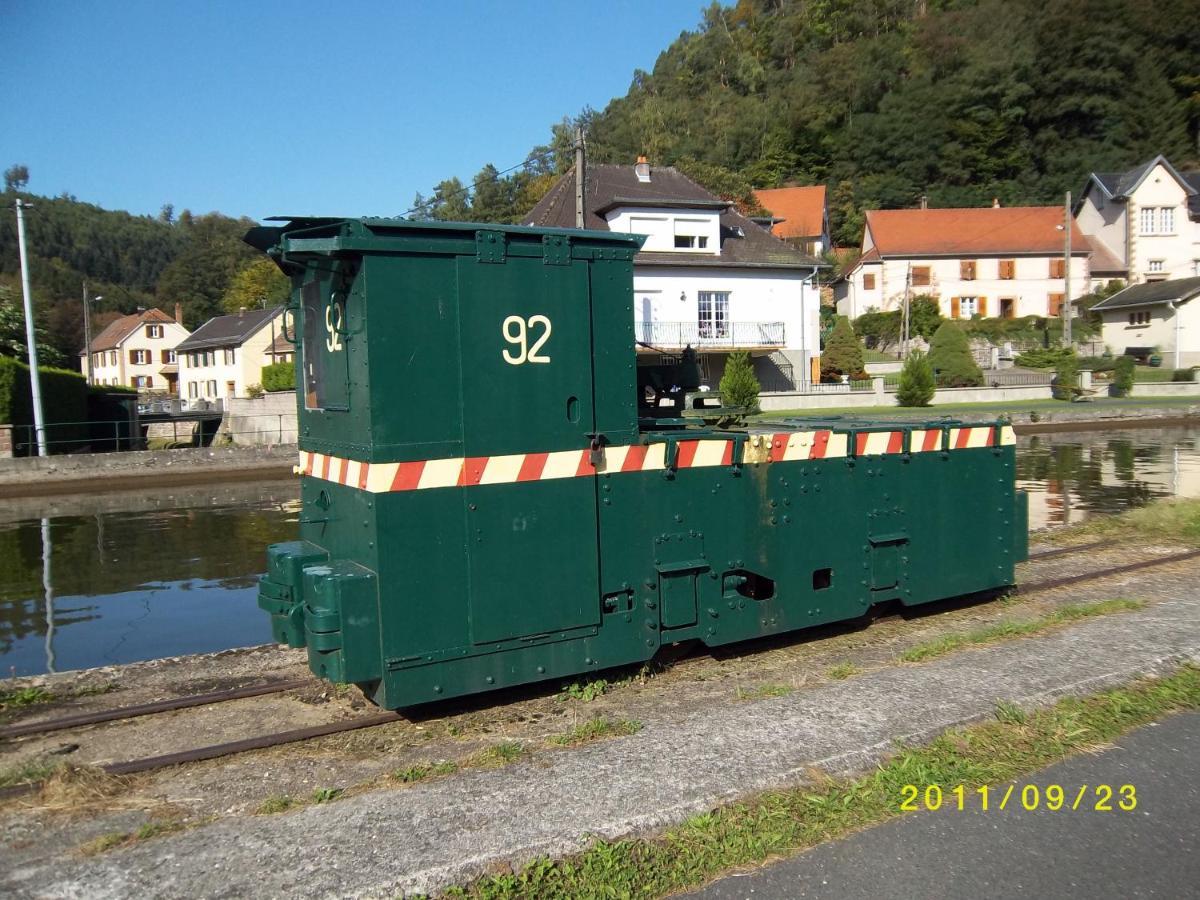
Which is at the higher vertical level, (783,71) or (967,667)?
(783,71)

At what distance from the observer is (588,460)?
5789 mm

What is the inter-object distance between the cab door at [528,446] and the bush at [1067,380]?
4140cm

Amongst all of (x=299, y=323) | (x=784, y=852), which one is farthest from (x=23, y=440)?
(x=784, y=852)

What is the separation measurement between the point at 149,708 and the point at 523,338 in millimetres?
3378

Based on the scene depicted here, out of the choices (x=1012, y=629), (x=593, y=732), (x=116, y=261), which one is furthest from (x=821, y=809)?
(x=116, y=261)

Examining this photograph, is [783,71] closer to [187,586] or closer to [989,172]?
[989,172]

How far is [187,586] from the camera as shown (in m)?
11.9

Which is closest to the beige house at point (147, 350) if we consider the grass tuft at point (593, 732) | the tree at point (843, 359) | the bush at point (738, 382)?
the tree at point (843, 359)

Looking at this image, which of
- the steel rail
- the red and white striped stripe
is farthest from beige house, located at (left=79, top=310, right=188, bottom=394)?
the red and white striped stripe

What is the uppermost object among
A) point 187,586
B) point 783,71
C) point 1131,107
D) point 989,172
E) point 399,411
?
point 783,71

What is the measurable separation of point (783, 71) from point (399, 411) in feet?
396

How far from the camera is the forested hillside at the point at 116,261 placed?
100250mm

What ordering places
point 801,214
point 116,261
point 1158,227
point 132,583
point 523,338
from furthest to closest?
point 116,261 < point 801,214 < point 1158,227 < point 132,583 < point 523,338

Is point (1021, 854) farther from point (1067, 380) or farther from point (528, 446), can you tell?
point (1067, 380)
